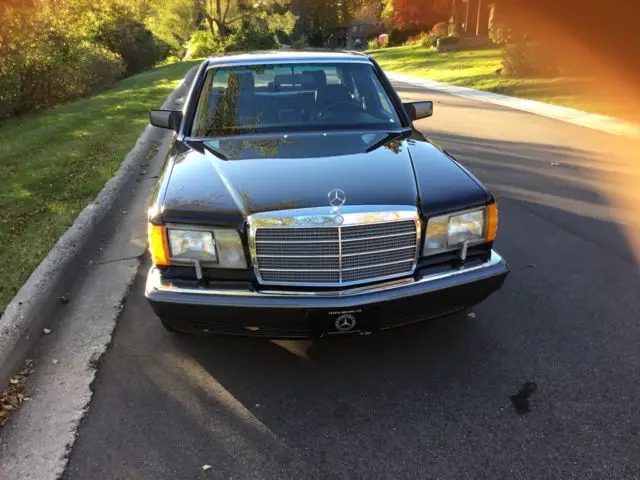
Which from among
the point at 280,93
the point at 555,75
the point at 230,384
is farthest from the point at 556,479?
the point at 555,75

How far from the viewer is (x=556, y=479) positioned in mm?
2434

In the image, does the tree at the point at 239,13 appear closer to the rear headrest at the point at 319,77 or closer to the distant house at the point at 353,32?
the distant house at the point at 353,32

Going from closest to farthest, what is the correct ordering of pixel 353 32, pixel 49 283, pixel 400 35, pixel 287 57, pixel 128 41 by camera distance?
pixel 49 283 → pixel 287 57 → pixel 128 41 → pixel 400 35 → pixel 353 32

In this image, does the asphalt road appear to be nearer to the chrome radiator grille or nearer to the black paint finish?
the chrome radiator grille

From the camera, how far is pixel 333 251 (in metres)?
2.83

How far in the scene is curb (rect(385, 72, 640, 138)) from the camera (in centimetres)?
1057

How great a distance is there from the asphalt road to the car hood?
100 centimetres

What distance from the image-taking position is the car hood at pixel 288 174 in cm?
286

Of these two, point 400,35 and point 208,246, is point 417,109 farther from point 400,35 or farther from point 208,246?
point 400,35

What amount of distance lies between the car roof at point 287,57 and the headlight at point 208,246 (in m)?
2.18

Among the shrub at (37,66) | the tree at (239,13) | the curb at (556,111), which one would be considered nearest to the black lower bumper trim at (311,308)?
the curb at (556,111)

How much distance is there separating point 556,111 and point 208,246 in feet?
39.8

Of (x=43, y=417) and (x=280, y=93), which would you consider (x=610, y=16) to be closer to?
(x=280, y=93)

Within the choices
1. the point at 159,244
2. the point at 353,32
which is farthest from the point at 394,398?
the point at 353,32
